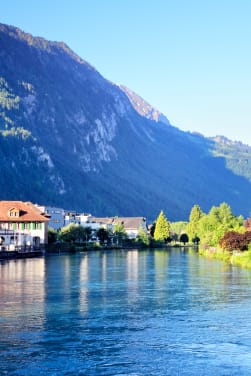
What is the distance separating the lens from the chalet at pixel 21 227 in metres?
106

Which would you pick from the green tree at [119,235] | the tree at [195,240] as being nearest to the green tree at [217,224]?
the green tree at [119,235]

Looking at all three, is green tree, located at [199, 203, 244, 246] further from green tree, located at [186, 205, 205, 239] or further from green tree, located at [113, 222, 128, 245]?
green tree, located at [186, 205, 205, 239]

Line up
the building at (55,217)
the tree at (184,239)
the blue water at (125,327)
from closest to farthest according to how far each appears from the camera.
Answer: the blue water at (125,327) → the building at (55,217) → the tree at (184,239)

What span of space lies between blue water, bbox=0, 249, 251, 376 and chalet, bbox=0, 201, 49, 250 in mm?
50701

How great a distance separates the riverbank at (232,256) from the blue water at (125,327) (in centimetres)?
1959

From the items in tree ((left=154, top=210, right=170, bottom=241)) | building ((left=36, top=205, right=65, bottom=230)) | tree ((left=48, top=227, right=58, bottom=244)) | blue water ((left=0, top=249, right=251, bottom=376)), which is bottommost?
blue water ((left=0, top=249, right=251, bottom=376))

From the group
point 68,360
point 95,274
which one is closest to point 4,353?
point 68,360

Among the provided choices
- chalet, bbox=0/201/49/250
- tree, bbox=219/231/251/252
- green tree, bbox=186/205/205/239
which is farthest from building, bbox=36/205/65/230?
tree, bbox=219/231/251/252

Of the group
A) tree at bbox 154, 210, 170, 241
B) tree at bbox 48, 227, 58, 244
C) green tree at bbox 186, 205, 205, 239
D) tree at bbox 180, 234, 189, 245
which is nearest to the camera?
tree at bbox 48, 227, 58, 244

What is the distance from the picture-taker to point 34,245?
110m

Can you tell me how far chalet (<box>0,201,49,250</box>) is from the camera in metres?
106

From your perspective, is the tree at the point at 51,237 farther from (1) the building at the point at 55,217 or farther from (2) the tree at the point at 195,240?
(2) the tree at the point at 195,240

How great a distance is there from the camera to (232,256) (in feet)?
278

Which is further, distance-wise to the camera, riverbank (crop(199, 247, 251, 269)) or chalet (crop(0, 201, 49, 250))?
chalet (crop(0, 201, 49, 250))
